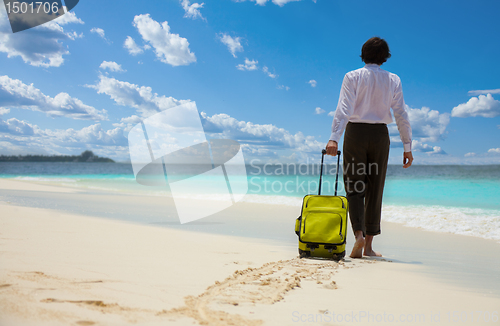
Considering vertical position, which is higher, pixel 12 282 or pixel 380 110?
pixel 380 110

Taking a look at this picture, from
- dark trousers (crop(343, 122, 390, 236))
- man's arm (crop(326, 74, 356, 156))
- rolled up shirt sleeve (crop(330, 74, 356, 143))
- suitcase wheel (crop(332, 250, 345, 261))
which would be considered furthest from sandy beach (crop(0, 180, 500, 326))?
rolled up shirt sleeve (crop(330, 74, 356, 143))

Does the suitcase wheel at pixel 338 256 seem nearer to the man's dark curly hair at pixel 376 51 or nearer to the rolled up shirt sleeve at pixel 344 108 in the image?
the rolled up shirt sleeve at pixel 344 108

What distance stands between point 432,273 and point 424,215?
13.2 ft

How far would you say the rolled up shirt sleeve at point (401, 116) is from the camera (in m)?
3.00

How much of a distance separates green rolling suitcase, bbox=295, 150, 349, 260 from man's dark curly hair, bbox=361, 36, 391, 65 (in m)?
0.97

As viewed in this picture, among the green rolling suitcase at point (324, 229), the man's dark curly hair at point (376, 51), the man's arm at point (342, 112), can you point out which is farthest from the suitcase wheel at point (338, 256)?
the man's dark curly hair at point (376, 51)

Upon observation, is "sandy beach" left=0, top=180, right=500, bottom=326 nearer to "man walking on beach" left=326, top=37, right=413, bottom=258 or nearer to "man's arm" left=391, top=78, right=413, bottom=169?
"man walking on beach" left=326, top=37, right=413, bottom=258

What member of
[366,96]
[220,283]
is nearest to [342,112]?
Result: [366,96]

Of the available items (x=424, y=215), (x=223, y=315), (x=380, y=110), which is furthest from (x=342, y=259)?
(x=424, y=215)

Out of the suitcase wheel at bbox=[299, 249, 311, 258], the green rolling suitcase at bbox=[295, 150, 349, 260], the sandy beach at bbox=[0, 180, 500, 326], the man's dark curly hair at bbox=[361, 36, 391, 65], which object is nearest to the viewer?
the sandy beach at bbox=[0, 180, 500, 326]

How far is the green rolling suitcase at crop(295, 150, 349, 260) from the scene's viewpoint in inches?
108

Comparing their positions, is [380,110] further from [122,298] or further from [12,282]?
[12,282]

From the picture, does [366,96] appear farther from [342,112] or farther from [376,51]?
[376,51]

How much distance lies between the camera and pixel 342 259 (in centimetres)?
279
